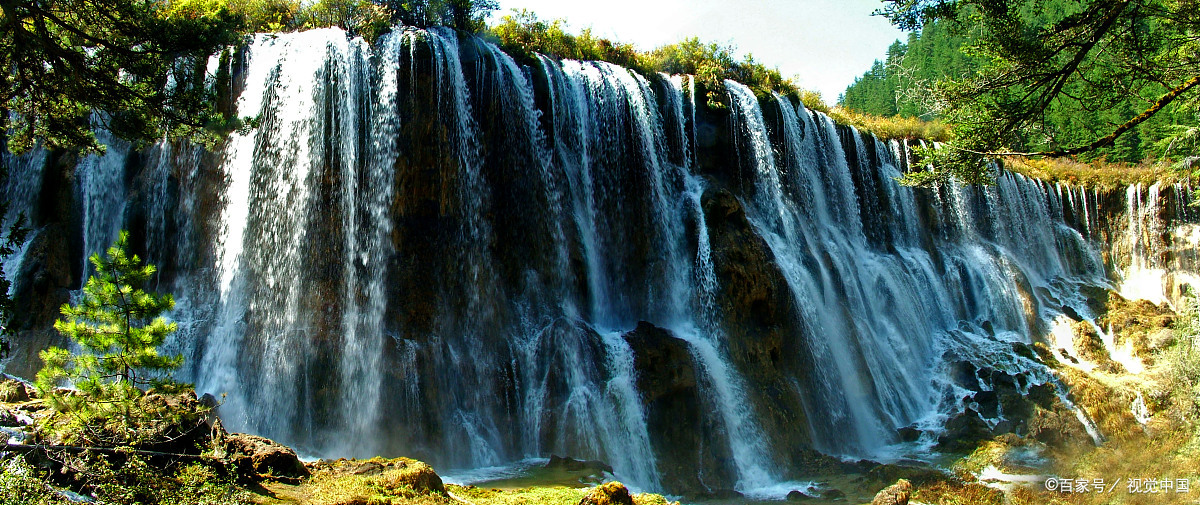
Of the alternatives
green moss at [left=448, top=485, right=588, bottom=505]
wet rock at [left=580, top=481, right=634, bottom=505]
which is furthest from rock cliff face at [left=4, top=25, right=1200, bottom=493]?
wet rock at [left=580, top=481, right=634, bottom=505]

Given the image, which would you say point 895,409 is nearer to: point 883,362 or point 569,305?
point 883,362

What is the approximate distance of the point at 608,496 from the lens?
7.09 m

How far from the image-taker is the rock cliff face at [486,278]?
42.5 ft

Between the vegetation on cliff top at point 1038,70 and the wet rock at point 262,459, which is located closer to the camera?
the wet rock at point 262,459

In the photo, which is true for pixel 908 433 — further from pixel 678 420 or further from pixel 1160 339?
pixel 1160 339

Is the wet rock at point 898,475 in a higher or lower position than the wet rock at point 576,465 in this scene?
lower

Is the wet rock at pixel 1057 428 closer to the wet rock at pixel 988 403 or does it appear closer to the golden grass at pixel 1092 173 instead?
the wet rock at pixel 988 403

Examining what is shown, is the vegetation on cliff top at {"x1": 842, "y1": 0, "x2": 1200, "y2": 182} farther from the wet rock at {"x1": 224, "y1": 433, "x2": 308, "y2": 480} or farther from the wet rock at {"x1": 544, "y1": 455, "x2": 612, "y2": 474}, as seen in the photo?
the wet rock at {"x1": 224, "y1": 433, "x2": 308, "y2": 480}

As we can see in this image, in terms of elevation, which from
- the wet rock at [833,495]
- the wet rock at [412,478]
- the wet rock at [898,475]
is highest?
the wet rock at [412,478]

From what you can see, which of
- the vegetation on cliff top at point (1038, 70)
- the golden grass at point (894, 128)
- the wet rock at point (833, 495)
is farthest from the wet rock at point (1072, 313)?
the vegetation on cliff top at point (1038, 70)

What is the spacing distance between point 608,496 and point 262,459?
353cm

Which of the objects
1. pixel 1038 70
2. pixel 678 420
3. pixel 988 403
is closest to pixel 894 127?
pixel 988 403

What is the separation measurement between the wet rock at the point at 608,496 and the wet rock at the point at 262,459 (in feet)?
10.1

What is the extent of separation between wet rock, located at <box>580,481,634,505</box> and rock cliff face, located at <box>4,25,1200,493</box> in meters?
5.47
